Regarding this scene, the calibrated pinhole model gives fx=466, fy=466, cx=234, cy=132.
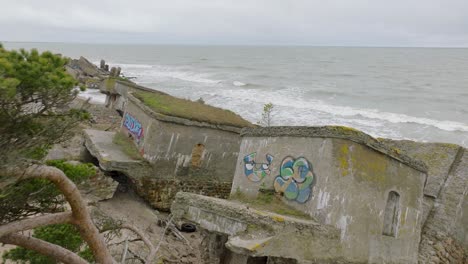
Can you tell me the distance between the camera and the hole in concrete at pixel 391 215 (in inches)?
484

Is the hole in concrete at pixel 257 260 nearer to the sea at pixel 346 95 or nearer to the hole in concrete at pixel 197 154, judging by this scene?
the hole in concrete at pixel 197 154

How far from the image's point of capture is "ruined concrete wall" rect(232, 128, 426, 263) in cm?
1122

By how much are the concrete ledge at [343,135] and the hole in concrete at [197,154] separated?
4.67m

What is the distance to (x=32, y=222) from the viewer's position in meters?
7.43

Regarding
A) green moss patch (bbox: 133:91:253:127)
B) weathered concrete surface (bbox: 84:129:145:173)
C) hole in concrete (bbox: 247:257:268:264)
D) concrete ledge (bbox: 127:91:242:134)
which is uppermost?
green moss patch (bbox: 133:91:253:127)

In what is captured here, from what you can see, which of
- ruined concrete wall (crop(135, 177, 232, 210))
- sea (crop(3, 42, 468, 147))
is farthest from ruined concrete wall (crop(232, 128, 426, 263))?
sea (crop(3, 42, 468, 147))

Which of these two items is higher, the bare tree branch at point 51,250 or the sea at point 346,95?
the sea at point 346,95

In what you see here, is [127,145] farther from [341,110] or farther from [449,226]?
[341,110]

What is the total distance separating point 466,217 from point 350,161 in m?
5.91

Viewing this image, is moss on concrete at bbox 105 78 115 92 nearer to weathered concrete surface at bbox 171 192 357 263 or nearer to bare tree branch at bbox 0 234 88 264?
weathered concrete surface at bbox 171 192 357 263

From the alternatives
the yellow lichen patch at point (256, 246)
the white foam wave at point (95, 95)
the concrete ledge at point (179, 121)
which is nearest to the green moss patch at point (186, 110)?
the concrete ledge at point (179, 121)

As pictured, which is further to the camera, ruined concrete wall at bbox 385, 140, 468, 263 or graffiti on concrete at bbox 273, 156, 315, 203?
ruined concrete wall at bbox 385, 140, 468, 263

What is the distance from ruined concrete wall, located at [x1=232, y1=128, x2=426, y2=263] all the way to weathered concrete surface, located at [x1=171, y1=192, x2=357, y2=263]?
1.50ft

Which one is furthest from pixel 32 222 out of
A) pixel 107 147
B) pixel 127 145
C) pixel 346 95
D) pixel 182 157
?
pixel 346 95
